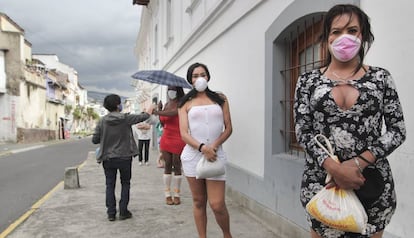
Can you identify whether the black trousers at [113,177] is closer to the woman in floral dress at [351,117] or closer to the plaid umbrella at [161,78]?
the plaid umbrella at [161,78]

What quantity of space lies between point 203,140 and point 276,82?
163 centimetres

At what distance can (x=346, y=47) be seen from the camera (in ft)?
6.86

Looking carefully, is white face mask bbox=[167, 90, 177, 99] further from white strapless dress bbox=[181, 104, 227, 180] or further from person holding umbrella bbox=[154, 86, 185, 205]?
white strapless dress bbox=[181, 104, 227, 180]

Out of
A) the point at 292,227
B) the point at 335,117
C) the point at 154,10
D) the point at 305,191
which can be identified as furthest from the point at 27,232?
the point at 154,10

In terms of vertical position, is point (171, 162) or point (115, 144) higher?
point (115, 144)

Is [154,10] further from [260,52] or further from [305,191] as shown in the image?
[305,191]

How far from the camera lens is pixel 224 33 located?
7309mm

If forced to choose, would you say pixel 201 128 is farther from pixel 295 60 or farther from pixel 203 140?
pixel 295 60

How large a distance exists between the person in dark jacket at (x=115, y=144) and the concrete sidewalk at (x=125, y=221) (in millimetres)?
344

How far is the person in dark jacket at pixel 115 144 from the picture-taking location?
545cm

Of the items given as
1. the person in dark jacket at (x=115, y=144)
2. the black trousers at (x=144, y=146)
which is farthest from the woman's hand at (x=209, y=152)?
the black trousers at (x=144, y=146)

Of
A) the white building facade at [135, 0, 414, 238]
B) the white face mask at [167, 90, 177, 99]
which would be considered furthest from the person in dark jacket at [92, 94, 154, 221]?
the white building facade at [135, 0, 414, 238]

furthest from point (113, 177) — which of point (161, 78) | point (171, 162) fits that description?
point (161, 78)

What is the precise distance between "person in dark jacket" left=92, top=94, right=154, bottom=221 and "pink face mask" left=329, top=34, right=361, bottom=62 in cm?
378
